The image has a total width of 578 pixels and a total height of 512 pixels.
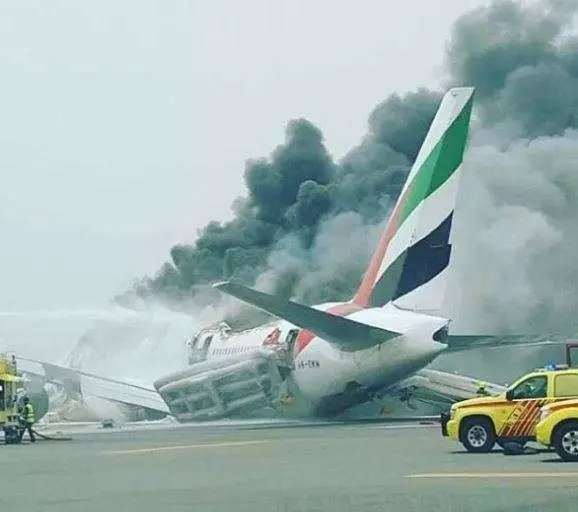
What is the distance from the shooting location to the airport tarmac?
91.2 feet

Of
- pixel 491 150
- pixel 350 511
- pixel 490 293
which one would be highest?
pixel 491 150

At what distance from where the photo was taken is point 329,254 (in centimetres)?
8594

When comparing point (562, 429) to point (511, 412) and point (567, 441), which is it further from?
point (511, 412)

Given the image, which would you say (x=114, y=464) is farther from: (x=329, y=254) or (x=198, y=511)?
(x=329, y=254)

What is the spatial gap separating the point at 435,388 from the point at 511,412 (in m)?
24.0

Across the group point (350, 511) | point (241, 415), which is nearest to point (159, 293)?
point (241, 415)

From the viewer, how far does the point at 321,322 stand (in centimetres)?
5631

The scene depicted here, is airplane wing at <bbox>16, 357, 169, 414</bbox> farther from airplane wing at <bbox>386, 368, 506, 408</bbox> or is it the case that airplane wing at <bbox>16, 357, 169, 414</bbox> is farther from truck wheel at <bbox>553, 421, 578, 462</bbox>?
truck wheel at <bbox>553, 421, 578, 462</bbox>

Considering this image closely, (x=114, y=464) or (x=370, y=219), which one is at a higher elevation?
(x=370, y=219)

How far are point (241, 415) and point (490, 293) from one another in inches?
771

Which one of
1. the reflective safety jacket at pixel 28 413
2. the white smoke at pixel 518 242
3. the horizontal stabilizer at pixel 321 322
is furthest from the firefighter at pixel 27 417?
the white smoke at pixel 518 242

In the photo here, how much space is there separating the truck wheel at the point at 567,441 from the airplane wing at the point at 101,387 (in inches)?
1259

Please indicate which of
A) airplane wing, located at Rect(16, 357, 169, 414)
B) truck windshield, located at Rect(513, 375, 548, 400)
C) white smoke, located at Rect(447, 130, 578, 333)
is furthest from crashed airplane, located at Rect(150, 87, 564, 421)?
white smoke, located at Rect(447, 130, 578, 333)

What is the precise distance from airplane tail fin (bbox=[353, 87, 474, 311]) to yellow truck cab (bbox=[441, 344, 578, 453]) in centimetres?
1834
